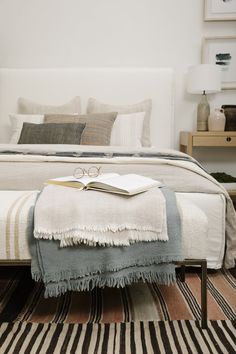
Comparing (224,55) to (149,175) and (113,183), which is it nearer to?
(149,175)

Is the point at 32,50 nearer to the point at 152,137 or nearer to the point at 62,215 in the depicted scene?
the point at 152,137

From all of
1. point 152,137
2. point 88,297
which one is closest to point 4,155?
point 88,297

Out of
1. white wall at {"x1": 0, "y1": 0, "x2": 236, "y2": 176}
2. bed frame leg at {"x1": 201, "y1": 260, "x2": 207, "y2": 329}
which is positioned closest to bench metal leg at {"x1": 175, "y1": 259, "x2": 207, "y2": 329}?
bed frame leg at {"x1": 201, "y1": 260, "x2": 207, "y2": 329}

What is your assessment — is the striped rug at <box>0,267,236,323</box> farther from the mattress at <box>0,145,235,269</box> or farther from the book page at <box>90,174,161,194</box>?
the book page at <box>90,174,161,194</box>

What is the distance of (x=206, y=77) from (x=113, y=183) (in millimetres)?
2143

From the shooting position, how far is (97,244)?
1347 mm

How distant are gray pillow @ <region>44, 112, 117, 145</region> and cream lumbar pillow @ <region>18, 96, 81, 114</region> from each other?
0.85 ft

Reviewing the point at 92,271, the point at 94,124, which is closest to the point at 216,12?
the point at 94,124

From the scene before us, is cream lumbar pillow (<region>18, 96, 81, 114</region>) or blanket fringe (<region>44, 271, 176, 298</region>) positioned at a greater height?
cream lumbar pillow (<region>18, 96, 81, 114</region>)

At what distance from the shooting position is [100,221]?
52.6 inches

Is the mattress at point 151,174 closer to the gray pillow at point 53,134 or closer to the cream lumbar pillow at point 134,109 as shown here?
the gray pillow at point 53,134

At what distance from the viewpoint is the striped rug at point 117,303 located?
1.53 m

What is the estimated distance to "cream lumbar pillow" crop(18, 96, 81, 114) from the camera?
3.27m

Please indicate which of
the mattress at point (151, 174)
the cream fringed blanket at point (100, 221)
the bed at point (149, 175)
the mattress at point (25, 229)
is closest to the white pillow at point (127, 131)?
the bed at point (149, 175)
